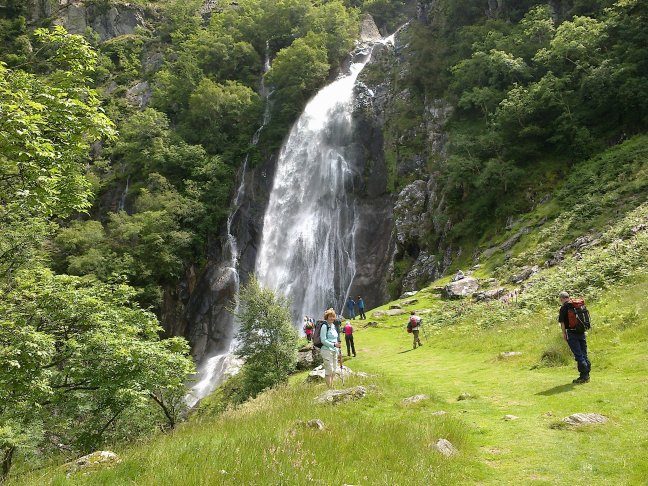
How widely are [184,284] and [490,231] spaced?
83.1 feet

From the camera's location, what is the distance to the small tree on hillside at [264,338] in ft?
47.8

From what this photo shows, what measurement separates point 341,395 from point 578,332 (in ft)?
15.6

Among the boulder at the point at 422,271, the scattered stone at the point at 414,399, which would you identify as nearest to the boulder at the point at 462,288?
the boulder at the point at 422,271

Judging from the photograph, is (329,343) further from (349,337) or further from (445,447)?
(349,337)

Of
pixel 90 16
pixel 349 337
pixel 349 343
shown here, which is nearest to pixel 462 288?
pixel 349 343

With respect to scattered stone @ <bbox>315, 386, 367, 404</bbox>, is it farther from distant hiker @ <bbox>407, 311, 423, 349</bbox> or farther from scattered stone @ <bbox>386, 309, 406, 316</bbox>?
scattered stone @ <bbox>386, 309, 406, 316</bbox>

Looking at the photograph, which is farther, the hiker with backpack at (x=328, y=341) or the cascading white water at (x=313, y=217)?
the cascading white water at (x=313, y=217)

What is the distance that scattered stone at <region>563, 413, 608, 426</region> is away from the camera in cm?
615

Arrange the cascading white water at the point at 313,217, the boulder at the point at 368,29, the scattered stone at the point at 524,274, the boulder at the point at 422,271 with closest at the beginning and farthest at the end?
1. the scattered stone at the point at 524,274
2. the boulder at the point at 422,271
3. the cascading white water at the point at 313,217
4. the boulder at the point at 368,29

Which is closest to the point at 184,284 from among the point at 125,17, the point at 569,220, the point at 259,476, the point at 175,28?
the point at 569,220

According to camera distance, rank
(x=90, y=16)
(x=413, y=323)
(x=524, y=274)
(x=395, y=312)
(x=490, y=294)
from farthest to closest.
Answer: (x=90, y=16), (x=395, y=312), (x=524, y=274), (x=490, y=294), (x=413, y=323)

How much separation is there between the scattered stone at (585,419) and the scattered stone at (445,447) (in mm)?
1834

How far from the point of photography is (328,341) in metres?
9.70

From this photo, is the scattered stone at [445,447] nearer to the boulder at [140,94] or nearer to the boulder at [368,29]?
the boulder at [368,29]
